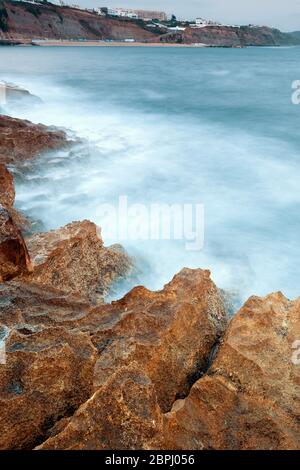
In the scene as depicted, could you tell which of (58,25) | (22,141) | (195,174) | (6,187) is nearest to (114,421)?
(6,187)

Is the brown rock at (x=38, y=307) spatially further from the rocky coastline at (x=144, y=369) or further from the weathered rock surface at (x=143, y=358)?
the weathered rock surface at (x=143, y=358)

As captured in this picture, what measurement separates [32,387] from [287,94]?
2218cm

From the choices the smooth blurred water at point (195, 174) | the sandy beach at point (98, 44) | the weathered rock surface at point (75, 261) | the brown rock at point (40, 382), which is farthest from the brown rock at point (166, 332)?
the sandy beach at point (98, 44)

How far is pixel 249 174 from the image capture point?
10.5 meters

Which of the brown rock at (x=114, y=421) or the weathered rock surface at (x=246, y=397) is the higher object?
the brown rock at (x=114, y=421)

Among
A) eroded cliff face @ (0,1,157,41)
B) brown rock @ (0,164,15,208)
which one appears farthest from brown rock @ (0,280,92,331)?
eroded cliff face @ (0,1,157,41)

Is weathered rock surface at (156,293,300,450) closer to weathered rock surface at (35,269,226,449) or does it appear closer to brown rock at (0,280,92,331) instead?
weathered rock surface at (35,269,226,449)

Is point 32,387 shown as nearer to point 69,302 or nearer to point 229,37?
point 69,302

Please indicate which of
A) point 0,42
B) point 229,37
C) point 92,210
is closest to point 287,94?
point 92,210

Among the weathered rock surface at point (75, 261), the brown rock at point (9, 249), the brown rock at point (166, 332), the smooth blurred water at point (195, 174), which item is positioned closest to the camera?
the brown rock at point (166, 332)

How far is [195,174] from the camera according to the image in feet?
34.5

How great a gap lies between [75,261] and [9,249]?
121cm

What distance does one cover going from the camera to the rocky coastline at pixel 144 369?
1.95 meters

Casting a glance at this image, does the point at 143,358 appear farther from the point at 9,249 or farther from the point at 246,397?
the point at 9,249
